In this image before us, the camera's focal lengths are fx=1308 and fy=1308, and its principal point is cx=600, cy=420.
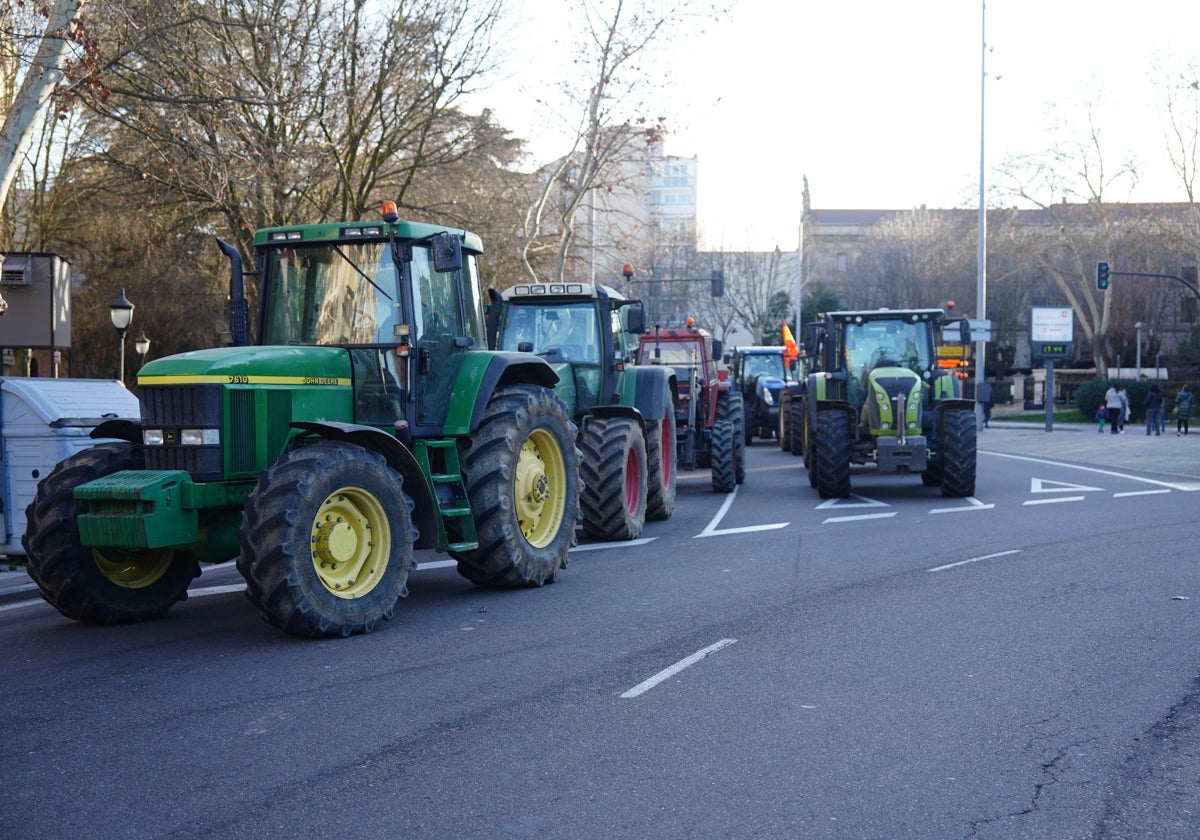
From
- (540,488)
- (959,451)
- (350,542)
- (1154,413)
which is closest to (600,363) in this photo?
(540,488)

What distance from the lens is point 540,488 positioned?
424 inches

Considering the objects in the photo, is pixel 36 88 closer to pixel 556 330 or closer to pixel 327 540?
pixel 556 330

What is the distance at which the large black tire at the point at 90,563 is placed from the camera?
27.7 feet

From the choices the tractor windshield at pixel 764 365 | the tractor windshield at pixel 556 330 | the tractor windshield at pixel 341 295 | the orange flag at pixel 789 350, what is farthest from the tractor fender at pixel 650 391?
the tractor windshield at pixel 764 365

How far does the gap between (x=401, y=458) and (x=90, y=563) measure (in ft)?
6.98

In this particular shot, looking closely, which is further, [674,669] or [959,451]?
[959,451]

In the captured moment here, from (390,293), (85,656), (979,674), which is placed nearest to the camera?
(979,674)

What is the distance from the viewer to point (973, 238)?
68938 millimetres

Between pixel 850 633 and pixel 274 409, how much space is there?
4047 mm

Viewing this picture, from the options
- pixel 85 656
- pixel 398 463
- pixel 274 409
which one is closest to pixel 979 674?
pixel 398 463

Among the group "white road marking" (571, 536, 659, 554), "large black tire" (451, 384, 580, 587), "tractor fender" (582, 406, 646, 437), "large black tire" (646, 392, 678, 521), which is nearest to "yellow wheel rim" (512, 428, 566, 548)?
"large black tire" (451, 384, 580, 587)

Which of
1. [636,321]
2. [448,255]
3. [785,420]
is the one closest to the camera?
[448,255]

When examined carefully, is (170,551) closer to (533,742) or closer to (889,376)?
(533,742)

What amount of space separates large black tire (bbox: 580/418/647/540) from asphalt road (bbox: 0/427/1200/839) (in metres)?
1.91
